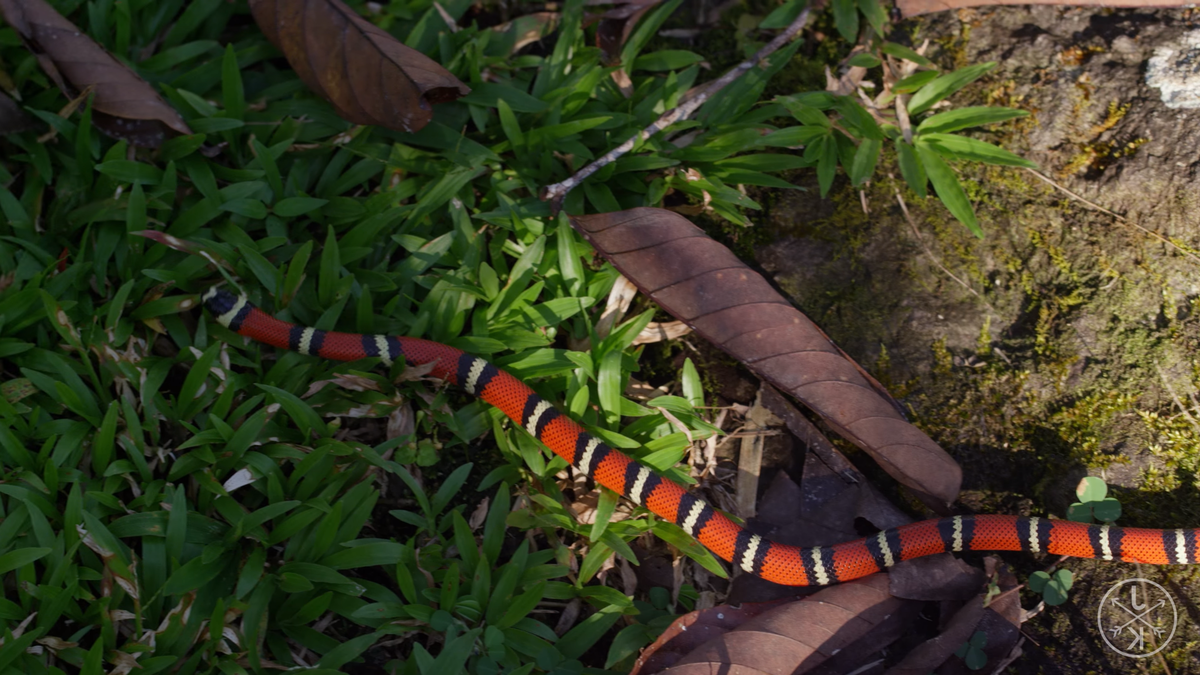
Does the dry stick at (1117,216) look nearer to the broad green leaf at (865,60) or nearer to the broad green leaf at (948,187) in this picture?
the broad green leaf at (948,187)

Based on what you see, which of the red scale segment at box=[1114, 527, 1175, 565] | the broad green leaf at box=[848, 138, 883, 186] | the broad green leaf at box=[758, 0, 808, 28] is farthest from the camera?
the broad green leaf at box=[758, 0, 808, 28]

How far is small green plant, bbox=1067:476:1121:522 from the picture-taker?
11.0 ft

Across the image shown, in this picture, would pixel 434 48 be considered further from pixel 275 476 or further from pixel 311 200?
pixel 275 476

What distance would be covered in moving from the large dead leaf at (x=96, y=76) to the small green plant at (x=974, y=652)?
388 cm

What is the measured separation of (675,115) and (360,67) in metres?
1.48

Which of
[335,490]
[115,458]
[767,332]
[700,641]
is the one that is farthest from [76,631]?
[767,332]

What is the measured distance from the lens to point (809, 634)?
3.13m

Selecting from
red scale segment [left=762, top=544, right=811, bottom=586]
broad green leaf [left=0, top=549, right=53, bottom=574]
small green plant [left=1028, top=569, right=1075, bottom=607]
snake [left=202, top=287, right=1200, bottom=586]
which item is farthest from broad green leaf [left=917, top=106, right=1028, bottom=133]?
broad green leaf [left=0, top=549, right=53, bottom=574]

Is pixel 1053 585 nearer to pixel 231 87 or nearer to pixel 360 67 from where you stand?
pixel 360 67

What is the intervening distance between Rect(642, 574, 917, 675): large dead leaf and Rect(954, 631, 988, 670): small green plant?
225mm

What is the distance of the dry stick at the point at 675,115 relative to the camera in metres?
3.92

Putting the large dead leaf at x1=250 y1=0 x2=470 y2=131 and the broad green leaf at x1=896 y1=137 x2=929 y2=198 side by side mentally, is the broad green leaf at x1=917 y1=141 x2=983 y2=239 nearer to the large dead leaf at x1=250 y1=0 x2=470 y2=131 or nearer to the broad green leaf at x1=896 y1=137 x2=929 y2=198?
the broad green leaf at x1=896 y1=137 x2=929 y2=198

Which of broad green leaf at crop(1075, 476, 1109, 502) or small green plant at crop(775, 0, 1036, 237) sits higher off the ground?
small green plant at crop(775, 0, 1036, 237)

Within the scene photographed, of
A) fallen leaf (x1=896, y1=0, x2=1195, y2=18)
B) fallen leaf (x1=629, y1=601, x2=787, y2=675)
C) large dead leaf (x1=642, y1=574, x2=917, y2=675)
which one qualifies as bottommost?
fallen leaf (x1=629, y1=601, x2=787, y2=675)
